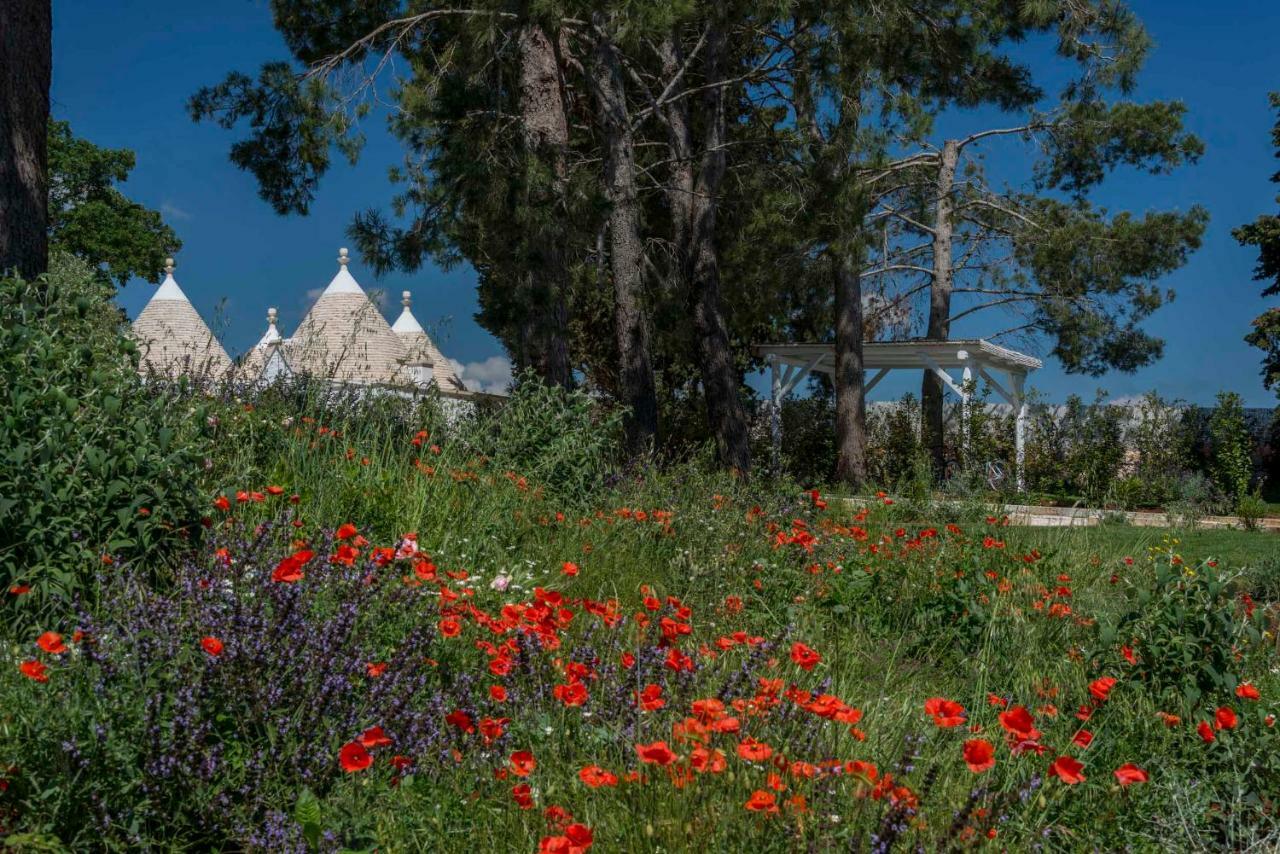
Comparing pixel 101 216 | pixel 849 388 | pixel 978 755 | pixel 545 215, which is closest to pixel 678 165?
pixel 545 215

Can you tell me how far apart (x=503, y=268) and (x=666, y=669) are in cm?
944

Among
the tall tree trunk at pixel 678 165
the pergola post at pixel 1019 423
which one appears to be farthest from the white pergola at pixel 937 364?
the tall tree trunk at pixel 678 165

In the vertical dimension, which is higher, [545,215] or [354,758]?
[545,215]

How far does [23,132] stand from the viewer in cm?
660

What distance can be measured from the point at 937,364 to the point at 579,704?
18.3 m

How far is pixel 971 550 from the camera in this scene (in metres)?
5.20

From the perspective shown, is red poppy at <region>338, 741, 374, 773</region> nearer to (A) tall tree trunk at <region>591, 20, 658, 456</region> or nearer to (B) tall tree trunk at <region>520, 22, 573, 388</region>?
(B) tall tree trunk at <region>520, 22, 573, 388</region>

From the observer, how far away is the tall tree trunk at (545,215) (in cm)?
1053

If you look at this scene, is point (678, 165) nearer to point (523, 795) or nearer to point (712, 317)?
point (712, 317)

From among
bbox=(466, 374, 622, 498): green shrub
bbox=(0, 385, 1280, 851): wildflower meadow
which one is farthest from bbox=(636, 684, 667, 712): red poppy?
bbox=(466, 374, 622, 498): green shrub

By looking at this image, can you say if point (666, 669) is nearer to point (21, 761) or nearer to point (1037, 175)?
point (21, 761)

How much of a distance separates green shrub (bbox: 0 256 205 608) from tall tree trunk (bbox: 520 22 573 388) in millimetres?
6429

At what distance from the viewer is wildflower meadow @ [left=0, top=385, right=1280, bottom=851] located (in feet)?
7.22

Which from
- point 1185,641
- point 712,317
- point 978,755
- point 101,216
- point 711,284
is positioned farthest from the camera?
point 101,216
